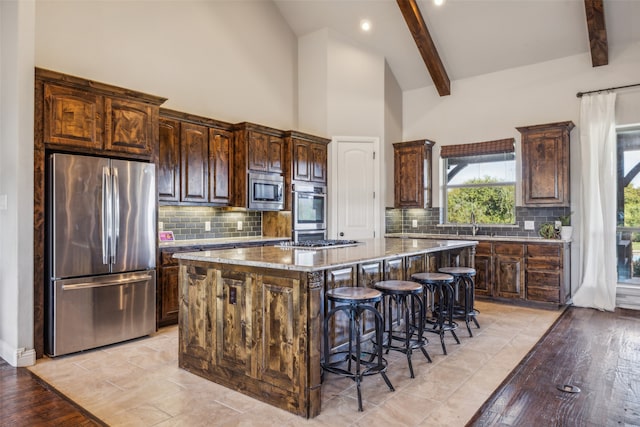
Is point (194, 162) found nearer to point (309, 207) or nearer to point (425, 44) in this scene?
point (309, 207)

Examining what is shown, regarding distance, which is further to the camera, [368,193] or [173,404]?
[368,193]

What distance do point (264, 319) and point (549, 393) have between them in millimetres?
2020

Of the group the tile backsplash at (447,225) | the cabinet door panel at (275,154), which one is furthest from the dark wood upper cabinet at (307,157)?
the tile backsplash at (447,225)

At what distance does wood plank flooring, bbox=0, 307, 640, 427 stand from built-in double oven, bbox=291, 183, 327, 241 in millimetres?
3226

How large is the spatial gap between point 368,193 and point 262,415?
4.51 metres

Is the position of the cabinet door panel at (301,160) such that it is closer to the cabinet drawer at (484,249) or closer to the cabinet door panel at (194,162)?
the cabinet door panel at (194,162)

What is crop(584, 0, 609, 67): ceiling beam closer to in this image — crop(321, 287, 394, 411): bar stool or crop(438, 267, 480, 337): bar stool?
crop(438, 267, 480, 337): bar stool

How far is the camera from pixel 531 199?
5879 mm

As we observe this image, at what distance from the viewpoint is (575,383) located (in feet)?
9.93

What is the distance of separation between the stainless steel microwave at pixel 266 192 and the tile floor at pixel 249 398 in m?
2.06

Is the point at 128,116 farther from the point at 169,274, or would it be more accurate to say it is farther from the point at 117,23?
the point at 169,274

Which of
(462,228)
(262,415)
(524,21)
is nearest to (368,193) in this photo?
(462,228)

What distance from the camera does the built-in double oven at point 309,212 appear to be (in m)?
5.87

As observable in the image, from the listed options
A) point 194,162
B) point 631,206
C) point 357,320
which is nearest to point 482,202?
point 631,206
